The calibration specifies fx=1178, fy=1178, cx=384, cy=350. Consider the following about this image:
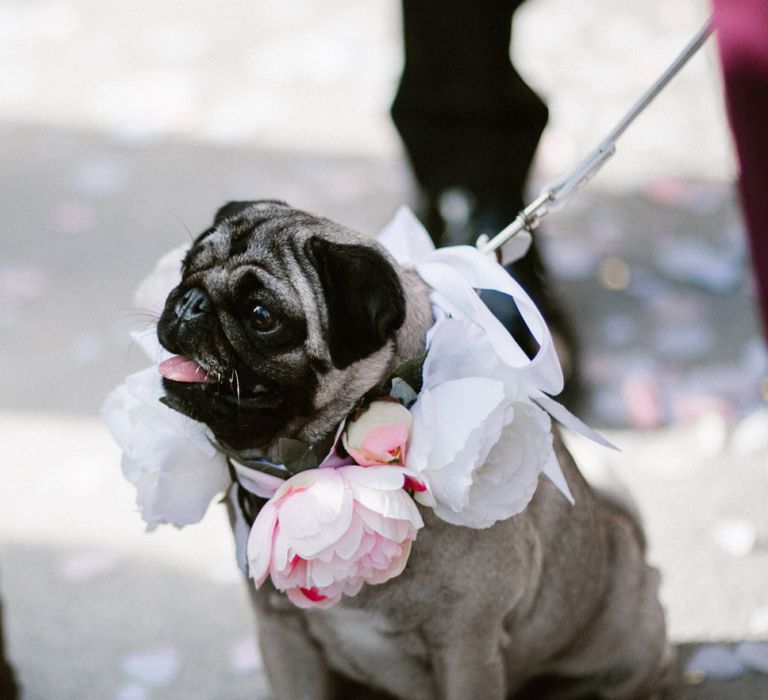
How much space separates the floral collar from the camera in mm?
1333

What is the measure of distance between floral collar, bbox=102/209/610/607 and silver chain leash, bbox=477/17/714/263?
12 centimetres

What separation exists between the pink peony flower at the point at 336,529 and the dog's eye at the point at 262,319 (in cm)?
18

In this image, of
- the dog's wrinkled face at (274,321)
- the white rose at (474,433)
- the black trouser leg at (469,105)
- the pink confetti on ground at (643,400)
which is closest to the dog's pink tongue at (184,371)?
the dog's wrinkled face at (274,321)

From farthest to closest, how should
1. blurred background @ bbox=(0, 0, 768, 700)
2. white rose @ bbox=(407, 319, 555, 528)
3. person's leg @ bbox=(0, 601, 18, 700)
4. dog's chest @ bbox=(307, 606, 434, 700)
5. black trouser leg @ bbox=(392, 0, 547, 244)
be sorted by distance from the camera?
black trouser leg @ bbox=(392, 0, 547, 244) → blurred background @ bbox=(0, 0, 768, 700) → person's leg @ bbox=(0, 601, 18, 700) → dog's chest @ bbox=(307, 606, 434, 700) → white rose @ bbox=(407, 319, 555, 528)

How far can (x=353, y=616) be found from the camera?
1.55m

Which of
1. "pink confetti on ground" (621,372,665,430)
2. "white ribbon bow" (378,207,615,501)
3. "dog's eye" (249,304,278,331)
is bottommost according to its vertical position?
"pink confetti on ground" (621,372,665,430)

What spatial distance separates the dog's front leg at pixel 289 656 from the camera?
5.40ft

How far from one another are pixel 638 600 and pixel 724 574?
441 millimetres

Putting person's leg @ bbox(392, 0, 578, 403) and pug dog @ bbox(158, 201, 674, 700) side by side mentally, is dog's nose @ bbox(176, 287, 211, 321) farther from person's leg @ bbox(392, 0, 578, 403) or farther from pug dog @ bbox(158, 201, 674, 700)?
person's leg @ bbox(392, 0, 578, 403)

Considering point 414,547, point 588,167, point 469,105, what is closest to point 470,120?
point 469,105

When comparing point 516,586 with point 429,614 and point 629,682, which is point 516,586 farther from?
point 629,682

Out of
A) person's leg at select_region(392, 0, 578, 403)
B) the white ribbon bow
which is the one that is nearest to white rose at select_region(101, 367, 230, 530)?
the white ribbon bow

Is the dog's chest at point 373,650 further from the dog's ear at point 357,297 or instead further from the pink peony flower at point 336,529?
the dog's ear at point 357,297

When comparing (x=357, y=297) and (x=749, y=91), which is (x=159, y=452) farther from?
(x=749, y=91)
